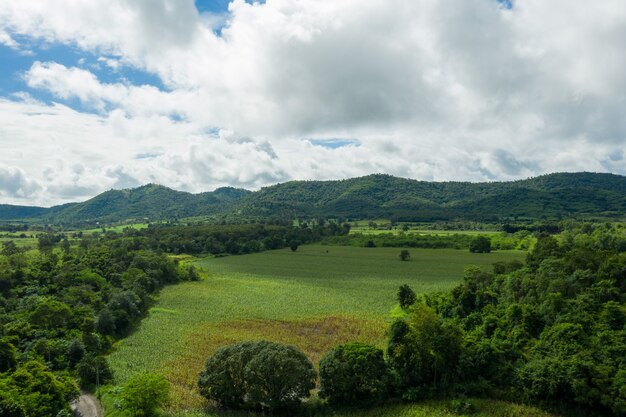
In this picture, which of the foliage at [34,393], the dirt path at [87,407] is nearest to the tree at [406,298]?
the dirt path at [87,407]

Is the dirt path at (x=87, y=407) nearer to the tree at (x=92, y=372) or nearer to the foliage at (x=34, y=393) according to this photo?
the foliage at (x=34, y=393)

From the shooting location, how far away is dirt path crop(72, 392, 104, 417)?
38812 mm

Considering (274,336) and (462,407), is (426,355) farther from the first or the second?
(274,336)

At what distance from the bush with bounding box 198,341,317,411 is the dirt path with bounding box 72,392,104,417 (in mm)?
10294

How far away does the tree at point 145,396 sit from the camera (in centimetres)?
3494

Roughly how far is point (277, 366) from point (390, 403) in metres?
11.2

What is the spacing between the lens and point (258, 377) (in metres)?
37.4

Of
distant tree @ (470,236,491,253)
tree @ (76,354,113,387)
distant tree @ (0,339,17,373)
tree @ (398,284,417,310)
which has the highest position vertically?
distant tree @ (470,236,491,253)

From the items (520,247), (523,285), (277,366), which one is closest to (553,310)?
(523,285)

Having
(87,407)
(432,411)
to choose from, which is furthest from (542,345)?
(87,407)

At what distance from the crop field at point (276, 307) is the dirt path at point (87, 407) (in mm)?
3426

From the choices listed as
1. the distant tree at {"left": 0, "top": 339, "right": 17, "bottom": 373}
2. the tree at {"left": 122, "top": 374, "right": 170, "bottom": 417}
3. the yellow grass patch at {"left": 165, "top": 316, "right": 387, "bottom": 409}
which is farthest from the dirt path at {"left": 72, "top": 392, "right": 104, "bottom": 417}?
the distant tree at {"left": 0, "top": 339, "right": 17, "bottom": 373}

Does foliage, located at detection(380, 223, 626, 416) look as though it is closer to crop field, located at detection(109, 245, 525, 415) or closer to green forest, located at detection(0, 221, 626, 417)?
green forest, located at detection(0, 221, 626, 417)

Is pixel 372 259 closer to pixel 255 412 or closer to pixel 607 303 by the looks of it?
pixel 607 303
